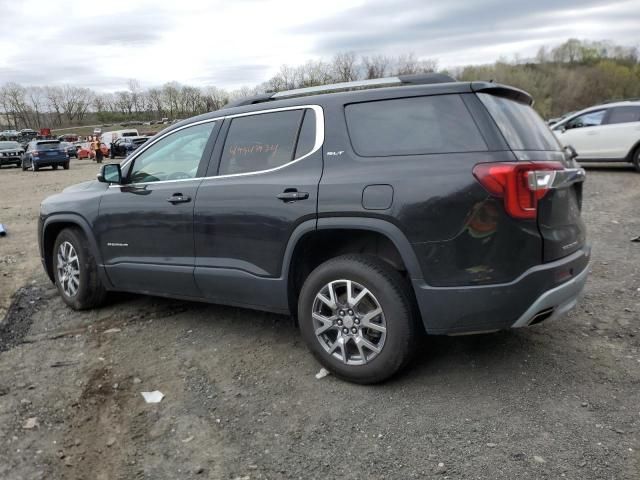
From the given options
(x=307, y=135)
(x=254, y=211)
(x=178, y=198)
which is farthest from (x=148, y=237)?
(x=307, y=135)

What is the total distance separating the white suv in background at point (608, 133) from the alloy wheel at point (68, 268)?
37.1 feet

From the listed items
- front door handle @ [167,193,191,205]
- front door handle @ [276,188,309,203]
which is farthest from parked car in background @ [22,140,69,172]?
front door handle @ [276,188,309,203]

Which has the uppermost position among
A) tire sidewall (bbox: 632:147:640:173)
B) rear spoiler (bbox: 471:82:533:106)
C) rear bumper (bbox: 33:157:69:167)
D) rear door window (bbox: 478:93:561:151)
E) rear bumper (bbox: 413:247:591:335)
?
rear spoiler (bbox: 471:82:533:106)

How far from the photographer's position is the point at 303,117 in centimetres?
377

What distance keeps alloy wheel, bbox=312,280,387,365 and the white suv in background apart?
11155 millimetres

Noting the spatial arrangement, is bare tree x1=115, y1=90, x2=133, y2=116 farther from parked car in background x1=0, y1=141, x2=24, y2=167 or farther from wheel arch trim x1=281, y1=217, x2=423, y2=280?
wheel arch trim x1=281, y1=217, x2=423, y2=280

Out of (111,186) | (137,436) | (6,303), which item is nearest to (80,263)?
(111,186)

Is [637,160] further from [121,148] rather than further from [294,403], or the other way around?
[121,148]

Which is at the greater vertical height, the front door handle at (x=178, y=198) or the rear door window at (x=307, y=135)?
the rear door window at (x=307, y=135)

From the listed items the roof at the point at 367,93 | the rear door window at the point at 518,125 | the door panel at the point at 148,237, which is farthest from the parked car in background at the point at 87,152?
the rear door window at the point at 518,125

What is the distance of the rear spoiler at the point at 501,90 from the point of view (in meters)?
3.24

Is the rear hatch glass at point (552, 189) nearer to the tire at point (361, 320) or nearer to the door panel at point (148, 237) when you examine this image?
the tire at point (361, 320)

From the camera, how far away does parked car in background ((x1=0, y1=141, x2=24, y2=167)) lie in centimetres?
3206

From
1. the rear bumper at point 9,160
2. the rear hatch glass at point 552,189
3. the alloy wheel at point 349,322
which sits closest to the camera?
the rear hatch glass at point 552,189
